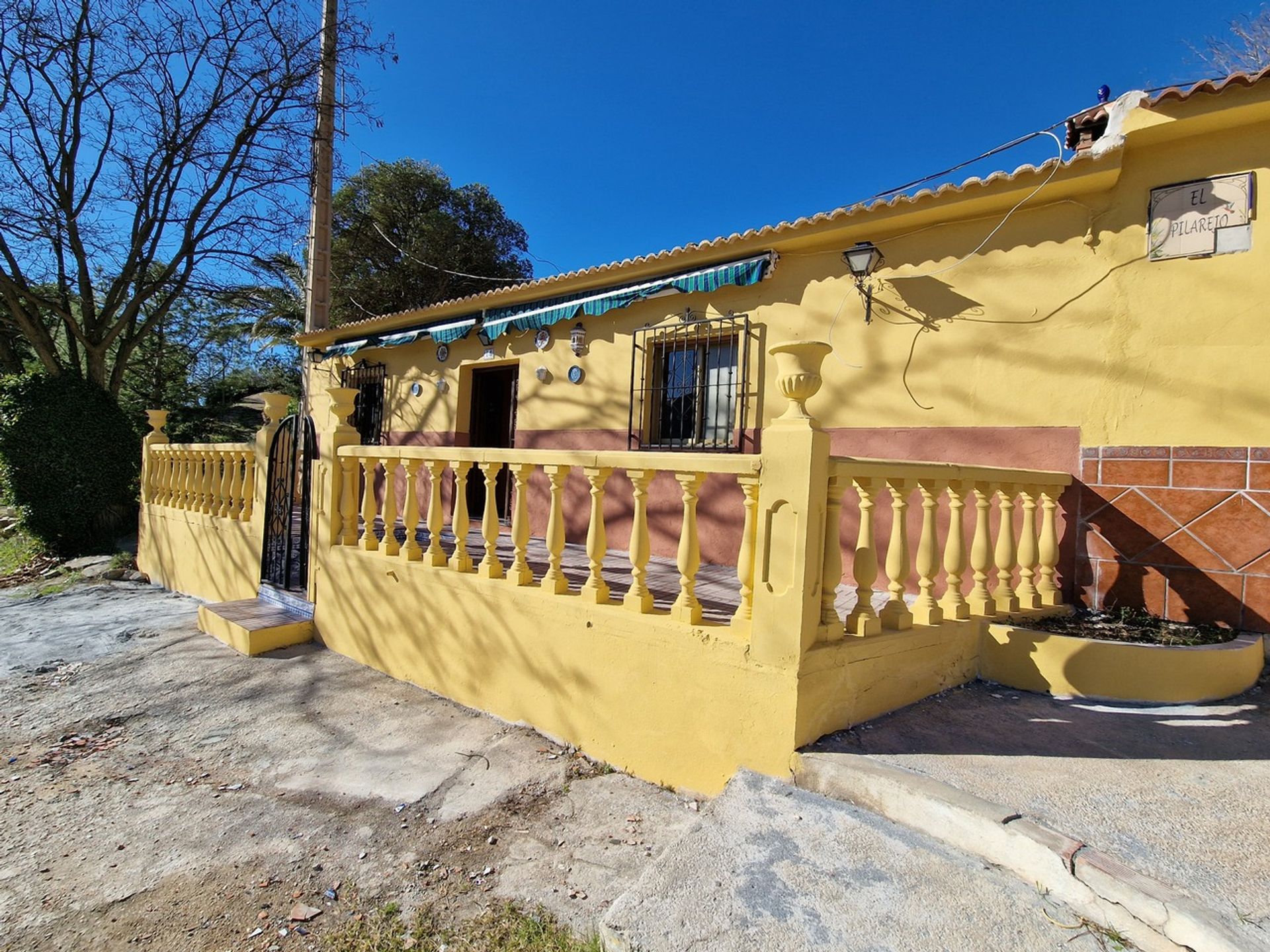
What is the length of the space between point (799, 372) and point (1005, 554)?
6.34 feet

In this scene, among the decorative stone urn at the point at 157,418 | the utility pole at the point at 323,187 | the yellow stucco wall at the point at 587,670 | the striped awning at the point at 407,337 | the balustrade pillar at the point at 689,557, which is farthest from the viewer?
the utility pole at the point at 323,187

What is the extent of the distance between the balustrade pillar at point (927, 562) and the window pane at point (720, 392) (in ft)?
9.10

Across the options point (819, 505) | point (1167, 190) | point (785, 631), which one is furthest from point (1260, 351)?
point (785, 631)

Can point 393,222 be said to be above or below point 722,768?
above

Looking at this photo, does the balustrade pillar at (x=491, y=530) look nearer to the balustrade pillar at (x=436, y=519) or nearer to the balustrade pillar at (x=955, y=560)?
the balustrade pillar at (x=436, y=519)

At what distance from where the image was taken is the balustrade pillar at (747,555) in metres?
2.54

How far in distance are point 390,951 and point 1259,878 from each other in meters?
2.44

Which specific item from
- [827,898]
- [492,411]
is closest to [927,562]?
[827,898]

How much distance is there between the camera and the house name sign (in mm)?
3594

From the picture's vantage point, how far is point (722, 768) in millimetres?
2576

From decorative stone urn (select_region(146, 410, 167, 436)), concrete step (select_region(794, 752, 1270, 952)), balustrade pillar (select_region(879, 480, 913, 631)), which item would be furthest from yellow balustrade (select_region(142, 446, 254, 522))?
concrete step (select_region(794, 752, 1270, 952))

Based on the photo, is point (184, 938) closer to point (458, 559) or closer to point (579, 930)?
point (579, 930)

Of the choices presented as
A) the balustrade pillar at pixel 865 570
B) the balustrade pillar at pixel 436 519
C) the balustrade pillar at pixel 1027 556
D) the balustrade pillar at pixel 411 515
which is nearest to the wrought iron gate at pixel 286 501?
the balustrade pillar at pixel 411 515

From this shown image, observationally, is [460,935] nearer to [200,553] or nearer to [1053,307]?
[1053,307]
